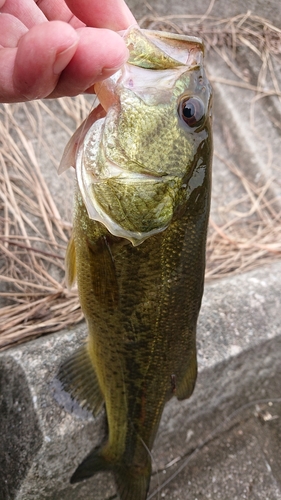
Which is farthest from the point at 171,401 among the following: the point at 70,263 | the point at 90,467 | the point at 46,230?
the point at 46,230

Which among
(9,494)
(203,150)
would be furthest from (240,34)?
(9,494)

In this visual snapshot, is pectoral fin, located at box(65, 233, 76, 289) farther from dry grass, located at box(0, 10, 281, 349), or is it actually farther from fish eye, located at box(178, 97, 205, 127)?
fish eye, located at box(178, 97, 205, 127)

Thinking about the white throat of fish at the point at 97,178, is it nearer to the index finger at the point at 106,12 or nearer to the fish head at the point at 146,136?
the fish head at the point at 146,136

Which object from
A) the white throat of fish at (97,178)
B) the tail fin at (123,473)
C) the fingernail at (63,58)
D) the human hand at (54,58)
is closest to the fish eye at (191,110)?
the white throat of fish at (97,178)

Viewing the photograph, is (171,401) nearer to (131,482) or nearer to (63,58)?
(131,482)

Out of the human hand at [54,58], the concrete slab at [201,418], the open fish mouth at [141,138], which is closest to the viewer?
the human hand at [54,58]

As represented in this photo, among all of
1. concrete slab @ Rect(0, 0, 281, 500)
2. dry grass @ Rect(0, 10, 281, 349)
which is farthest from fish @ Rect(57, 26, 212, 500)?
dry grass @ Rect(0, 10, 281, 349)
